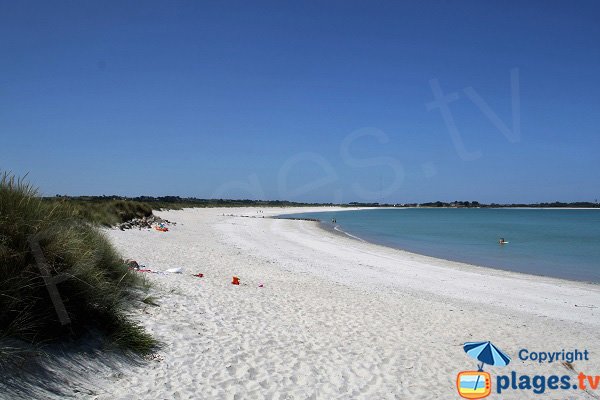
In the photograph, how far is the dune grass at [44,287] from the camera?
3830 mm

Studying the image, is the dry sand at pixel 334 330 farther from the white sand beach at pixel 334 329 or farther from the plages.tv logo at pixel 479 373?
the plages.tv logo at pixel 479 373

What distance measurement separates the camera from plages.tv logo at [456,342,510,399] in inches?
194

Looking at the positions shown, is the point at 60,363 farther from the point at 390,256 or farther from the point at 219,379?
the point at 390,256

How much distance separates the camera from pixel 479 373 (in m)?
5.42

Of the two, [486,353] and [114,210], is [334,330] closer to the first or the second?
[486,353]

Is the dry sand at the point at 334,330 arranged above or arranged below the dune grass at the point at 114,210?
below

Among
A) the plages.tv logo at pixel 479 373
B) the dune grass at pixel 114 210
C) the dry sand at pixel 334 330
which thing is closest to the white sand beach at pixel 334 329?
the dry sand at pixel 334 330

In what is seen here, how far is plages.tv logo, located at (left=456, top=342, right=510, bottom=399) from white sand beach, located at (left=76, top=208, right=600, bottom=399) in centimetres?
14

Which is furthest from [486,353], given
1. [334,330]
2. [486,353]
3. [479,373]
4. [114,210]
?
[114,210]

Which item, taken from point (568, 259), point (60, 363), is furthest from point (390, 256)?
point (60, 363)

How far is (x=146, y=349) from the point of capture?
4672mm

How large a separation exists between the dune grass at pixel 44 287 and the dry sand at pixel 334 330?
55 cm

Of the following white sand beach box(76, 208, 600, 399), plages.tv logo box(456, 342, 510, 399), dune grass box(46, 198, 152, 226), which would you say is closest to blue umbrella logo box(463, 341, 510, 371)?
plages.tv logo box(456, 342, 510, 399)

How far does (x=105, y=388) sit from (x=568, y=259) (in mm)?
22302
